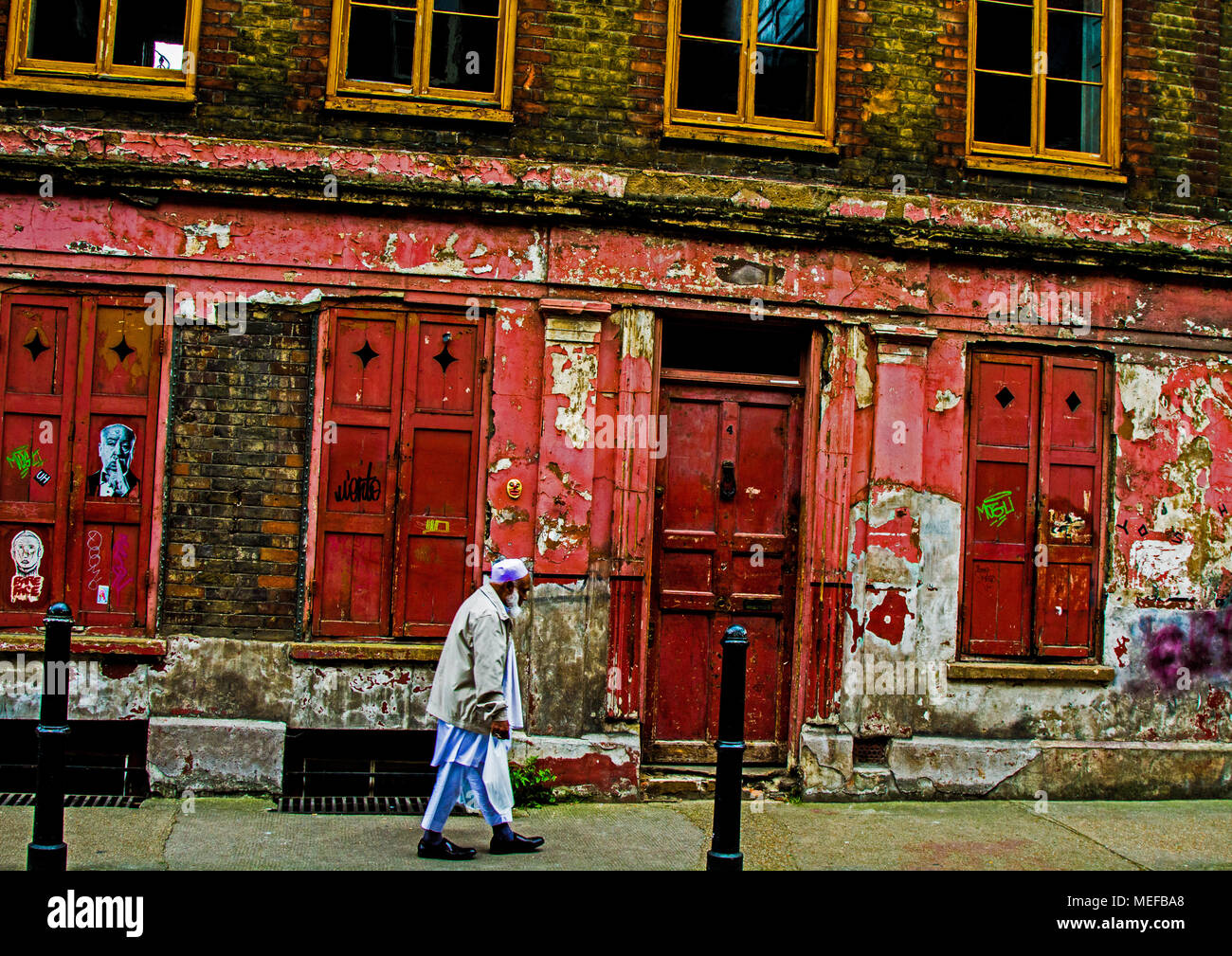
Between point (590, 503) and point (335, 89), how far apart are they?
318cm

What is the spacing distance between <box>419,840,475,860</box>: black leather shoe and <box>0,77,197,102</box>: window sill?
4.86 metres

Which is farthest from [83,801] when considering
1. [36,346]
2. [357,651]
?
[36,346]

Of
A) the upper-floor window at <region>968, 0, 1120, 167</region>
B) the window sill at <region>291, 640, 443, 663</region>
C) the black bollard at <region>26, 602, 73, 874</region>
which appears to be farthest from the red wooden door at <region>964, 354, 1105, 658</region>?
the black bollard at <region>26, 602, 73, 874</region>

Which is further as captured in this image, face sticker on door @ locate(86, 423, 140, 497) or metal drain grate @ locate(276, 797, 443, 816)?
face sticker on door @ locate(86, 423, 140, 497)

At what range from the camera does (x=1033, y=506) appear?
7.71 m

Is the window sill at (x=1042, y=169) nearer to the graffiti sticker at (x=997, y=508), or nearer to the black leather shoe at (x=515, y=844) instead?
the graffiti sticker at (x=997, y=508)

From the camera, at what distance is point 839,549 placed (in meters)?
7.37

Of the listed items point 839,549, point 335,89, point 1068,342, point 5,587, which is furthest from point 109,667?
point 1068,342

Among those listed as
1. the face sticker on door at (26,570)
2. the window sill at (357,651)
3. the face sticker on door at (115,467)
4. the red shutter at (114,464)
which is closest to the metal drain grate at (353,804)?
the window sill at (357,651)

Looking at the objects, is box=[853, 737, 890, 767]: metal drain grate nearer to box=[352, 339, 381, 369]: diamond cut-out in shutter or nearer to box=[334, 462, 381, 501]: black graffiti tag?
box=[334, 462, 381, 501]: black graffiti tag

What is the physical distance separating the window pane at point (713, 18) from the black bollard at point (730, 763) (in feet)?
15.7

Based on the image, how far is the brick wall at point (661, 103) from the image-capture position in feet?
23.2

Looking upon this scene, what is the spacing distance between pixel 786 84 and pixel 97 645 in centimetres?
593

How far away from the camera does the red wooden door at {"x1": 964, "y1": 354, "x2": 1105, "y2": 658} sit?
766 cm
